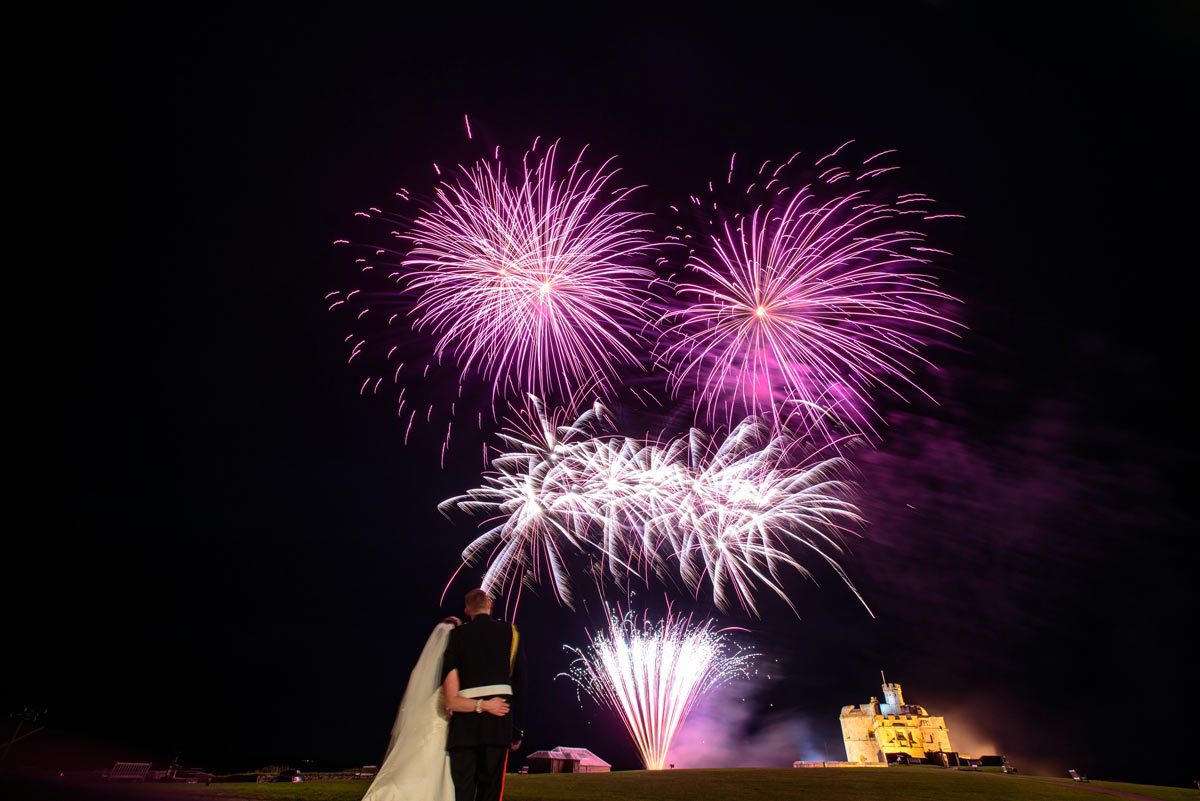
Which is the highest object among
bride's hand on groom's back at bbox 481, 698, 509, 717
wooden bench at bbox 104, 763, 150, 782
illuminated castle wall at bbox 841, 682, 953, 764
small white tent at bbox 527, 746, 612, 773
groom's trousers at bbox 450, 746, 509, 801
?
illuminated castle wall at bbox 841, 682, 953, 764

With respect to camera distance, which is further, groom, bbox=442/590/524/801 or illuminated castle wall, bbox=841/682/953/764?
illuminated castle wall, bbox=841/682/953/764

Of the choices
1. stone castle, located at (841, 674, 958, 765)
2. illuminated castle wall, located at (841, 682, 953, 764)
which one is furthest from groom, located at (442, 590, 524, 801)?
illuminated castle wall, located at (841, 682, 953, 764)

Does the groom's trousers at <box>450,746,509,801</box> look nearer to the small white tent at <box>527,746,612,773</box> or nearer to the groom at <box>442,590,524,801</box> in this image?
the groom at <box>442,590,524,801</box>

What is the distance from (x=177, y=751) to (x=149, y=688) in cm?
740

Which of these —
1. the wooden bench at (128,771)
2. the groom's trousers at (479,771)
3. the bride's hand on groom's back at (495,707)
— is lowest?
the wooden bench at (128,771)

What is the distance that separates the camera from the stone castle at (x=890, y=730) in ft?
224

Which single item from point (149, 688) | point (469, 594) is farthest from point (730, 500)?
point (149, 688)

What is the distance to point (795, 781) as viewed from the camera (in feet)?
72.0

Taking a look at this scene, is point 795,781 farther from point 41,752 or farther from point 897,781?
point 41,752

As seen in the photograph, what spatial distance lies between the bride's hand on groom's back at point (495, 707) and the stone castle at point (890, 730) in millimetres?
75460

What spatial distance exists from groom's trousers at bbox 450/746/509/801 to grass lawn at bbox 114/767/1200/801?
12506 mm

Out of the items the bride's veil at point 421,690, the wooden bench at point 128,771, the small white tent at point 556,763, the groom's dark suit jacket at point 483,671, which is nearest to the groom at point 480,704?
the groom's dark suit jacket at point 483,671

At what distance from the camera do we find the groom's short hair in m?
5.16

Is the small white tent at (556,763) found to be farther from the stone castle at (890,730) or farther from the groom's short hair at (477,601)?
the stone castle at (890,730)
